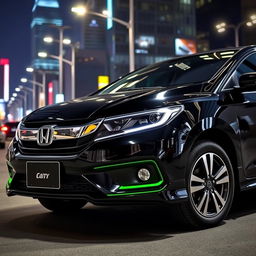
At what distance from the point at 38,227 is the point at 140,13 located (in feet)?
310

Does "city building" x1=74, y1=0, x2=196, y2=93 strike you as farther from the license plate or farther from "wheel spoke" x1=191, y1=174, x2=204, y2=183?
the license plate

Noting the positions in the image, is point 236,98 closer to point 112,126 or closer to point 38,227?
point 112,126

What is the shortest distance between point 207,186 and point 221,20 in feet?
294

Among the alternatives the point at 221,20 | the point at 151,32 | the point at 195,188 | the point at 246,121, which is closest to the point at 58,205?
the point at 195,188

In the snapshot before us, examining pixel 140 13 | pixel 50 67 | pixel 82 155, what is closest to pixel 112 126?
pixel 82 155

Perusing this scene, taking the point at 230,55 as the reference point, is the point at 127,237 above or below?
below

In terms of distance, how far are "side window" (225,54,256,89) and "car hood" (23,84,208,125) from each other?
414 mm

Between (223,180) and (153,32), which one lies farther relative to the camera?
(153,32)

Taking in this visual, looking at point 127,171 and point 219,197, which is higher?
point 127,171

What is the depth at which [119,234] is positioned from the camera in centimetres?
450

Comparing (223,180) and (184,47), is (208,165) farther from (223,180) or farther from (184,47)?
(184,47)

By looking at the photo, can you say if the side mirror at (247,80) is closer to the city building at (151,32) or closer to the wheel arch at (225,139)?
the wheel arch at (225,139)

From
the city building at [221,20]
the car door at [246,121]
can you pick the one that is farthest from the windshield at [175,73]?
the city building at [221,20]

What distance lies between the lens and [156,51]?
98.1 m
